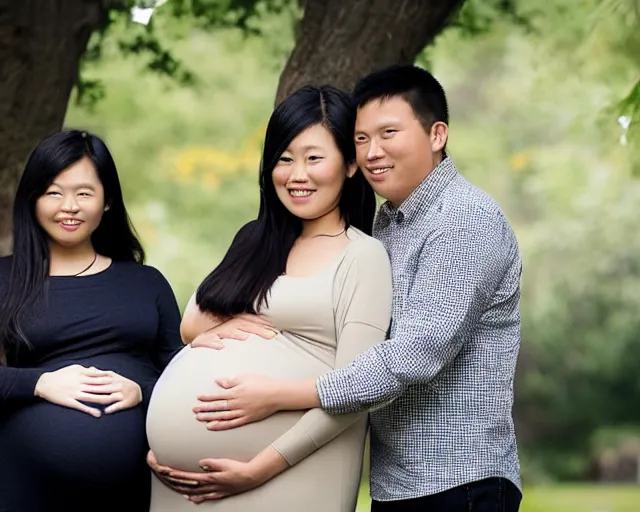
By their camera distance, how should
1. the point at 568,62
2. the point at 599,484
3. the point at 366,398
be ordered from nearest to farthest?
the point at 366,398 < the point at 568,62 < the point at 599,484

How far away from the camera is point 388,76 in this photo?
2900 millimetres

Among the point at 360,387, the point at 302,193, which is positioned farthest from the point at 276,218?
the point at 360,387

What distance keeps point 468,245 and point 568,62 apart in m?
7.58

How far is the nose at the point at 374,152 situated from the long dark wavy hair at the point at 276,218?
10 centimetres

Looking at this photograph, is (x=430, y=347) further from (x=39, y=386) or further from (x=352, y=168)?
(x=39, y=386)

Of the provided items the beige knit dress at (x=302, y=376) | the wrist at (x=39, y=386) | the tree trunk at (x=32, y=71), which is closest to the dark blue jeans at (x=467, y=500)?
the beige knit dress at (x=302, y=376)

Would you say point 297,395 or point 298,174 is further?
point 298,174

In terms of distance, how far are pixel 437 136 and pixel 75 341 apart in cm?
→ 114

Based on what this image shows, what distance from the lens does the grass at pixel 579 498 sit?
37.8 feet

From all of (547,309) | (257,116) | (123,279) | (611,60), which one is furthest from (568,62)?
(123,279)

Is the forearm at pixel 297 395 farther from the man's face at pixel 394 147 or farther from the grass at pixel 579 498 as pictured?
the grass at pixel 579 498

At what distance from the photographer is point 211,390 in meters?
2.83

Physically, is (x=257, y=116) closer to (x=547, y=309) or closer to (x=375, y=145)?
(x=547, y=309)

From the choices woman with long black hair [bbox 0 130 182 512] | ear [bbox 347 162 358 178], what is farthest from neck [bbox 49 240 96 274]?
ear [bbox 347 162 358 178]
